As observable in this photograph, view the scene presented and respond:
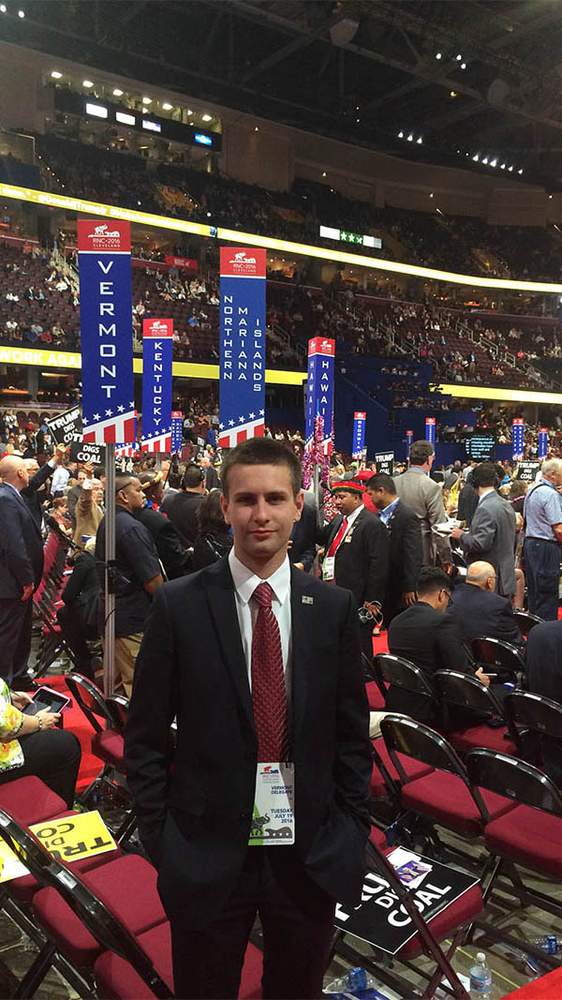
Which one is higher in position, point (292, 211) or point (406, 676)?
point (292, 211)

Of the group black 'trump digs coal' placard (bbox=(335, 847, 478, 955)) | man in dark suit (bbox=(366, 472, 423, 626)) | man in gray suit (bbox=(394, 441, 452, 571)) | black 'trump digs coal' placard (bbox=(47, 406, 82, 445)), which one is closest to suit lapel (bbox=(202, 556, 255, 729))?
black 'trump digs coal' placard (bbox=(335, 847, 478, 955))

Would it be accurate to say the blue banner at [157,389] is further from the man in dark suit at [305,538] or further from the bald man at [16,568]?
the bald man at [16,568]

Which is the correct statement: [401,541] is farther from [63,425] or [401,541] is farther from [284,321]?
[284,321]

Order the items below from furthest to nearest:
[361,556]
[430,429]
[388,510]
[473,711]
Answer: [430,429]
[388,510]
[361,556]
[473,711]

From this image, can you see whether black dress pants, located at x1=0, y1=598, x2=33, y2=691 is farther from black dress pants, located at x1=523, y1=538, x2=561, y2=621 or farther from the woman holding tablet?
black dress pants, located at x1=523, y1=538, x2=561, y2=621

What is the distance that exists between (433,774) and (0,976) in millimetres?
1842

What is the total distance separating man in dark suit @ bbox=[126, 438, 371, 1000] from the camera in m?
1.54

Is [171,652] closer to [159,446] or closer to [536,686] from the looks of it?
[536,686]

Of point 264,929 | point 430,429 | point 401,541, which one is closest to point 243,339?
point 401,541

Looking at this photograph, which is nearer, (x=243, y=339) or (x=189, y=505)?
(x=243, y=339)

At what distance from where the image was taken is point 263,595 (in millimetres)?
1610

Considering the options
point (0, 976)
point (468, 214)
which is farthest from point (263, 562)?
point (468, 214)

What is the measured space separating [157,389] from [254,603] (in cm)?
880

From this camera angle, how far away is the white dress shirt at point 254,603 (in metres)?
1.62
